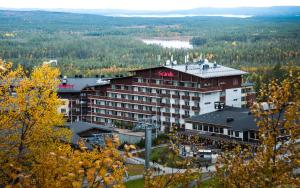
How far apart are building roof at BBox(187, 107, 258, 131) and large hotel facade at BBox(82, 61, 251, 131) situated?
3.03 meters

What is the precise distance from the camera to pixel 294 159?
11.5m

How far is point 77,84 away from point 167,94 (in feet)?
42.7

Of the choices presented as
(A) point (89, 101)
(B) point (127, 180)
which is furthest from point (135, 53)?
(B) point (127, 180)

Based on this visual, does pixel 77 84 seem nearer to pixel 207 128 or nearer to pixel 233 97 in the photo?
pixel 233 97

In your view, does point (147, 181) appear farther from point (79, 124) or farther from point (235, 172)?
point (79, 124)

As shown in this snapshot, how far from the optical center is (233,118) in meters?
46.4

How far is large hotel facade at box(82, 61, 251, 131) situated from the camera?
5328 cm

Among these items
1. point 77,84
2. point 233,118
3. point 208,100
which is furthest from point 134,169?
point 77,84

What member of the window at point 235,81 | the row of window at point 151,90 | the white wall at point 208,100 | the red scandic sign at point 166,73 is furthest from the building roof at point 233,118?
the red scandic sign at point 166,73

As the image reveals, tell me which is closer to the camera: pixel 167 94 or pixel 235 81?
pixel 167 94

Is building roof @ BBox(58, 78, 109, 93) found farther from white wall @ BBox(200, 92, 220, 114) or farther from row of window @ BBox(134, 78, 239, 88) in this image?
white wall @ BBox(200, 92, 220, 114)

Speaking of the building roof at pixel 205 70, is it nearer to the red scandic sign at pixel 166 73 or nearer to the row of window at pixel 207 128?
the red scandic sign at pixel 166 73

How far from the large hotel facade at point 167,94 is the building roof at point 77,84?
213 cm

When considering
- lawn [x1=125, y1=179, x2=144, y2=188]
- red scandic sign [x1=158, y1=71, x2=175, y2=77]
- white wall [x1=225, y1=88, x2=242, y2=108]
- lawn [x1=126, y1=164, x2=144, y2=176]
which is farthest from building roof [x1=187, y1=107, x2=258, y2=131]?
lawn [x1=125, y1=179, x2=144, y2=188]
